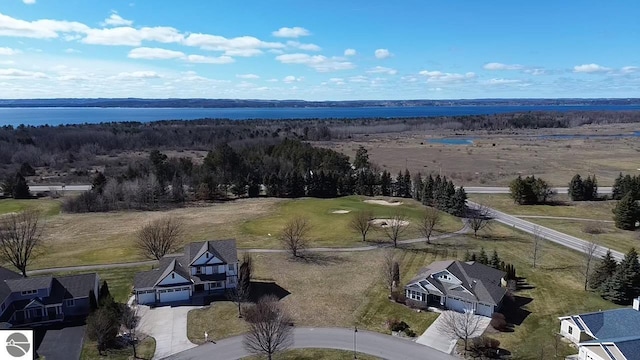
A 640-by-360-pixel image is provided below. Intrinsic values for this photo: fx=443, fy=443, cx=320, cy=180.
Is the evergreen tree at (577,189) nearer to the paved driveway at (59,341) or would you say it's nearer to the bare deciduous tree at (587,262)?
the bare deciduous tree at (587,262)

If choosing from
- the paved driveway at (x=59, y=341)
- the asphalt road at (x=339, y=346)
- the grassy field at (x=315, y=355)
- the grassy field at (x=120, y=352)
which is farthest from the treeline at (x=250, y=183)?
the grassy field at (x=120, y=352)

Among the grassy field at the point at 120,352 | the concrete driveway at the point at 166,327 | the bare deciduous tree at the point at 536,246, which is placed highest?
the bare deciduous tree at the point at 536,246

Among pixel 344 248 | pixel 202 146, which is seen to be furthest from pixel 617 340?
pixel 202 146

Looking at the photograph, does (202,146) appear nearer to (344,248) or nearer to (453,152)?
(453,152)

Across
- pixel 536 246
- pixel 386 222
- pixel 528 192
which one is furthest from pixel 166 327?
pixel 528 192

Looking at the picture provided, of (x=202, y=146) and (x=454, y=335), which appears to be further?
(x=202, y=146)

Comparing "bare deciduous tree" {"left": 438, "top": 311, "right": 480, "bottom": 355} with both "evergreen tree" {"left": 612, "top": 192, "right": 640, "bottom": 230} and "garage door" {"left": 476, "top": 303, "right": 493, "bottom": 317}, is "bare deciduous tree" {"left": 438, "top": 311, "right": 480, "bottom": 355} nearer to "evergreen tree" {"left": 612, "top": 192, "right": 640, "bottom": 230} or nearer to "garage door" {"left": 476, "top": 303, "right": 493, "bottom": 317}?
"garage door" {"left": 476, "top": 303, "right": 493, "bottom": 317}
